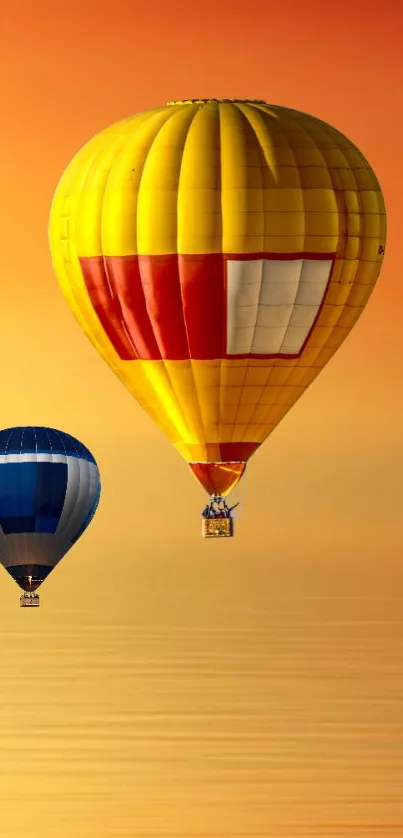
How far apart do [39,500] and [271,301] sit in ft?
41.6

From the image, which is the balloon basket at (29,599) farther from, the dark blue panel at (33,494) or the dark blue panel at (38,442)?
the dark blue panel at (38,442)

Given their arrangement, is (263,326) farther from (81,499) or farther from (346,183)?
(81,499)

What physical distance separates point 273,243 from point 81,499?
1367 cm

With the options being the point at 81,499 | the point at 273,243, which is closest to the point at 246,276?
the point at 273,243

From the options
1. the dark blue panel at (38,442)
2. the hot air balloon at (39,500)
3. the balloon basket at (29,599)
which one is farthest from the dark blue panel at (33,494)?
the balloon basket at (29,599)

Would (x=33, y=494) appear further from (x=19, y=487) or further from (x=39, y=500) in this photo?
(x=19, y=487)

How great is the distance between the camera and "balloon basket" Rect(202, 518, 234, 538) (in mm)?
42844

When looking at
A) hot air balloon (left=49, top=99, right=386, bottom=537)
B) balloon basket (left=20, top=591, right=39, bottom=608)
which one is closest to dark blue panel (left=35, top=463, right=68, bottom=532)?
balloon basket (left=20, top=591, right=39, bottom=608)

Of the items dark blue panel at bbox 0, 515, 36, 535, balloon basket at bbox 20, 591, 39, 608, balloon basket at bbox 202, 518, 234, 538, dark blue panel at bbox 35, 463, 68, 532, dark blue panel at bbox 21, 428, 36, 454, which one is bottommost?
balloon basket at bbox 202, 518, 234, 538

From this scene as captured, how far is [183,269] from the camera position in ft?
138

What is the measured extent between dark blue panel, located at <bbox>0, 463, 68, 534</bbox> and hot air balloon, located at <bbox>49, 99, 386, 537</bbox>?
34.5ft

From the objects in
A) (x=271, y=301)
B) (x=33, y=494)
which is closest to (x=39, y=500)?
(x=33, y=494)

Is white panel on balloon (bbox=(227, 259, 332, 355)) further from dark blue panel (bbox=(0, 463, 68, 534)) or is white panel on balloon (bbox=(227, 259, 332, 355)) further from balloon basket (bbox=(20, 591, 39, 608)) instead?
balloon basket (bbox=(20, 591, 39, 608))

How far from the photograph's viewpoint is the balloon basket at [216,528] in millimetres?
42844
